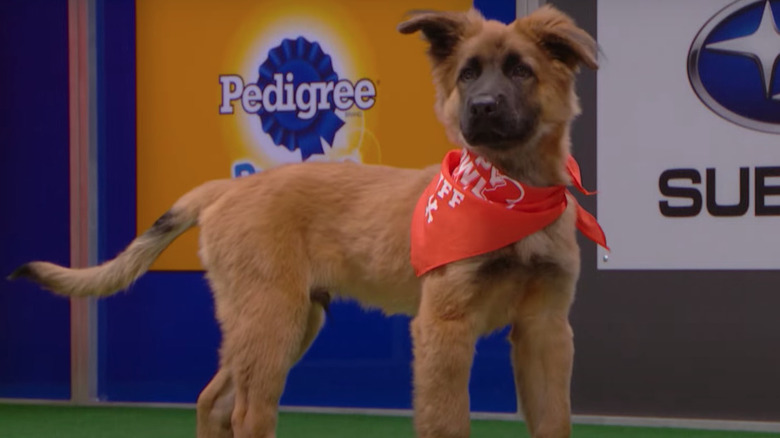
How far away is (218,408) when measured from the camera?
523 cm

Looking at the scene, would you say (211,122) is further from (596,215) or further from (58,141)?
(596,215)

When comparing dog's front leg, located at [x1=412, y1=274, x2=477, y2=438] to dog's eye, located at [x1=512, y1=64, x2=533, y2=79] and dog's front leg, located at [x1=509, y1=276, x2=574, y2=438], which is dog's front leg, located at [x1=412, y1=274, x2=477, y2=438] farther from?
dog's eye, located at [x1=512, y1=64, x2=533, y2=79]

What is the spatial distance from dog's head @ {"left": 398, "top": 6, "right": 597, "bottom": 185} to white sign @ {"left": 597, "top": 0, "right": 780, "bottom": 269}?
6.81ft

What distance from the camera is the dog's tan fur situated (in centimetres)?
425

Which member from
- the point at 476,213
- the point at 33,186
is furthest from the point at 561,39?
the point at 33,186

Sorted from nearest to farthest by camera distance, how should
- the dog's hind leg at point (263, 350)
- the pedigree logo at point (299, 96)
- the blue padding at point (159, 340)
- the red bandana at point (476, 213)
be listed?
the red bandana at point (476, 213) → the dog's hind leg at point (263, 350) → the pedigree logo at point (299, 96) → the blue padding at point (159, 340)

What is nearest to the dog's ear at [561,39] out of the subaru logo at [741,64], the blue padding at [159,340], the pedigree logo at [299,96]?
the subaru logo at [741,64]

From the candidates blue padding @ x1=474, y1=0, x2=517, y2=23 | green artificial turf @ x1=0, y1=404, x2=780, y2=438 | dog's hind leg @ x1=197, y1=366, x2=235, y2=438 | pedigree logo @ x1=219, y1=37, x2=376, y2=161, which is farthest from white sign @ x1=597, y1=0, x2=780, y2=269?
dog's hind leg @ x1=197, y1=366, x2=235, y2=438

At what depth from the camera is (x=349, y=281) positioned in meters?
5.12

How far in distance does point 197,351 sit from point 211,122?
58.0 inches

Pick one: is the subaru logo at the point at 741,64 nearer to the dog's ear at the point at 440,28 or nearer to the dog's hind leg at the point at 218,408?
the dog's ear at the point at 440,28

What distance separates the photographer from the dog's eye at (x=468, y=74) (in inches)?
167

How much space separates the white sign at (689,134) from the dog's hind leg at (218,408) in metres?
2.38

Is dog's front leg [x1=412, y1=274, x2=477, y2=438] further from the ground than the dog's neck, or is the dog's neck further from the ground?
the dog's neck
